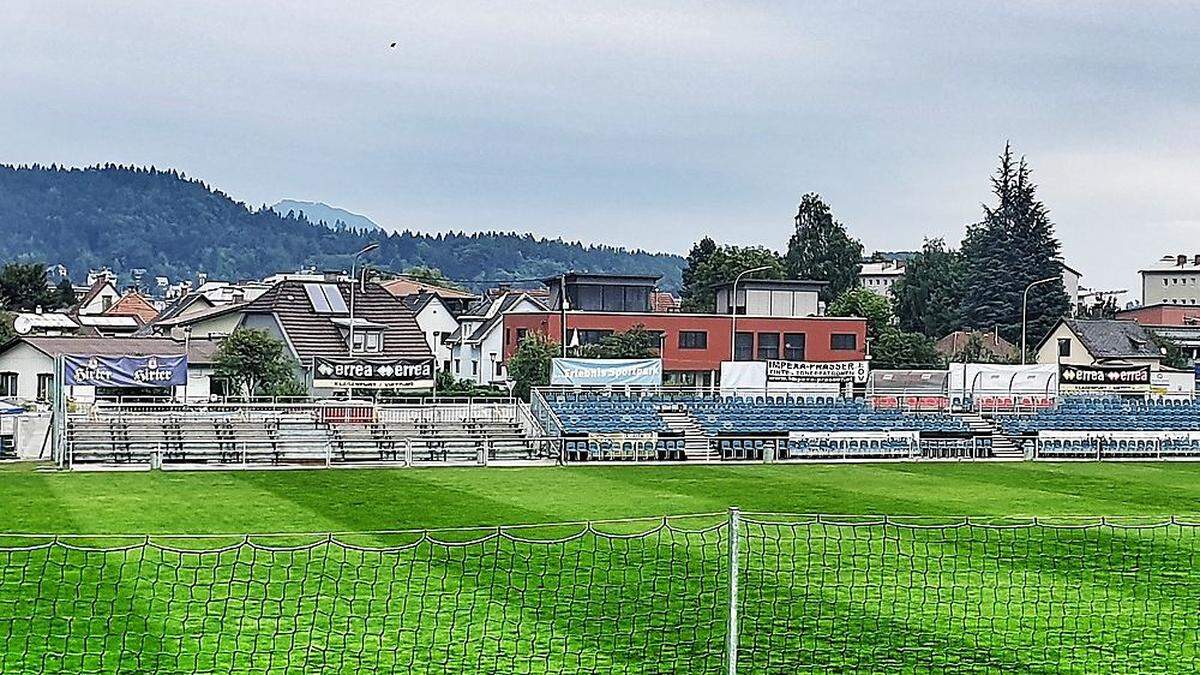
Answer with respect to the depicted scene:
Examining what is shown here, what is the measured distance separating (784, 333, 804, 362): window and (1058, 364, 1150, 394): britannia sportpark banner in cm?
2444

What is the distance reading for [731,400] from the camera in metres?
48.0

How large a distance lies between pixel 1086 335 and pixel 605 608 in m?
75.9

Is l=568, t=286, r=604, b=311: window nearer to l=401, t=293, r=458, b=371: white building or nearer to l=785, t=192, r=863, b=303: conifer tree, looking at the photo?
l=401, t=293, r=458, b=371: white building

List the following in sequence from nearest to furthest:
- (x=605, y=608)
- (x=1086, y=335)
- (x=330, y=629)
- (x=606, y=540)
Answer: (x=330, y=629) → (x=605, y=608) → (x=606, y=540) → (x=1086, y=335)

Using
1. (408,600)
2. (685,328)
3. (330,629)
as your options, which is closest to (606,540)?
(408,600)

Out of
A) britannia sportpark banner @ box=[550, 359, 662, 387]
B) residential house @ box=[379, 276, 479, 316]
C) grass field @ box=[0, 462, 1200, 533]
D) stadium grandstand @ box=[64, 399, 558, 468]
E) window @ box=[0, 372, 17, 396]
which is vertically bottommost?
grass field @ box=[0, 462, 1200, 533]

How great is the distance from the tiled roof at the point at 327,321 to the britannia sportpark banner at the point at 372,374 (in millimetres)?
15557

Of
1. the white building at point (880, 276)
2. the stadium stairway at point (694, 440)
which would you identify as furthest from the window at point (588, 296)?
the white building at point (880, 276)

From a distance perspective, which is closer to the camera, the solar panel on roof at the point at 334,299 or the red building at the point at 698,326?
the solar panel on roof at the point at 334,299

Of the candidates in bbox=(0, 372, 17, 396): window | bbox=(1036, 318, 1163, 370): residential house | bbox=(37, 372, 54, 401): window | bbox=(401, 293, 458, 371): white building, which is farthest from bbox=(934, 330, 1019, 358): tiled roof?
bbox=(0, 372, 17, 396): window

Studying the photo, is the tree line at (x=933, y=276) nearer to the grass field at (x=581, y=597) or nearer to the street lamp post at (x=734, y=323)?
the street lamp post at (x=734, y=323)

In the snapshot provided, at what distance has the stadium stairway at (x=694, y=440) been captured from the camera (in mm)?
42562

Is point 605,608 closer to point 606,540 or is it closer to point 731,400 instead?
point 606,540

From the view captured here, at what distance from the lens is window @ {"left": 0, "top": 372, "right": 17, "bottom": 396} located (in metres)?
57.3
